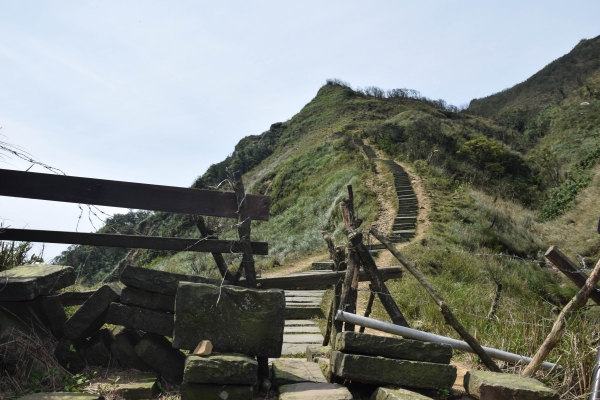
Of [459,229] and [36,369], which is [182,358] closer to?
[36,369]

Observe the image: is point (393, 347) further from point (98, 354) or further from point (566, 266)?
point (98, 354)

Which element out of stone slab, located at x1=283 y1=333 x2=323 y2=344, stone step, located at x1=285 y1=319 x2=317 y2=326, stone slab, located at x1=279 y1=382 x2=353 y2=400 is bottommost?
stone step, located at x1=285 y1=319 x2=317 y2=326

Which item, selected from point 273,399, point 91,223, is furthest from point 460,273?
point 91,223

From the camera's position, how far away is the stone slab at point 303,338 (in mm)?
7289

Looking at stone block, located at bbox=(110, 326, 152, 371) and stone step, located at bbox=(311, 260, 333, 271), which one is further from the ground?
stone block, located at bbox=(110, 326, 152, 371)

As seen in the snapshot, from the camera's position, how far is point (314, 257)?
18.3 meters

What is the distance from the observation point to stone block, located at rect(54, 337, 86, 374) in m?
4.97

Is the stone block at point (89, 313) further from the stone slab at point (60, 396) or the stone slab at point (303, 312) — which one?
the stone slab at point (303, 312)

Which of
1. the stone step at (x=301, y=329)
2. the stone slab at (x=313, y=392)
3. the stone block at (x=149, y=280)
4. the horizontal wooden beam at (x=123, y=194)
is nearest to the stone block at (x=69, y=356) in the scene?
the stone block at (x=149, y=280)

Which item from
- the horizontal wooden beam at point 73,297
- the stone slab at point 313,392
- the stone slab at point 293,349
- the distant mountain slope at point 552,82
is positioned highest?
the distant mountain slope at point 552,82

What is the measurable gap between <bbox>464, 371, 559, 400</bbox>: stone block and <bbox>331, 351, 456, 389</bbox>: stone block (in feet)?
0.75

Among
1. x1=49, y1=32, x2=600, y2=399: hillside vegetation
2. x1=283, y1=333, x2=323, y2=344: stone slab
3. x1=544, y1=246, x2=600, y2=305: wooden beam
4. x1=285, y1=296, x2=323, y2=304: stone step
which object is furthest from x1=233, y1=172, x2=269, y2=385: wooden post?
x1=285, y1=296, x2=323, y2=304: stone step

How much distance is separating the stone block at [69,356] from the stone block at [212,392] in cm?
161

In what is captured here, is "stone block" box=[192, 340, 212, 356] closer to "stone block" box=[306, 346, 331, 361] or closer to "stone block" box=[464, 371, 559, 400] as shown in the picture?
"stone block" box=[306, 346, 331, 361]
